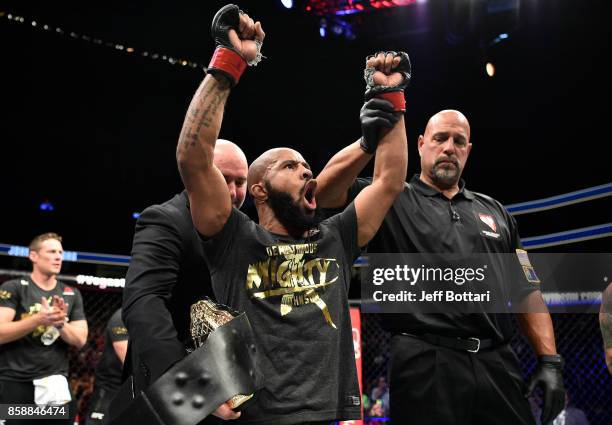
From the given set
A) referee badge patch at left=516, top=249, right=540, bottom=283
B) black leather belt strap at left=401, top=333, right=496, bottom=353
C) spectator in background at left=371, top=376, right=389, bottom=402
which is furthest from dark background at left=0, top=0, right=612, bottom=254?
black leather belt strap at left=401, top=333, right=496, bottom=353

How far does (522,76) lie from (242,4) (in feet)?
9.65

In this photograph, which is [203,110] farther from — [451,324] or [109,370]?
[109,370]

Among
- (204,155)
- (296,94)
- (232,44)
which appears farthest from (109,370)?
(296,94)

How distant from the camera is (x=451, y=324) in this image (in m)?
2.16

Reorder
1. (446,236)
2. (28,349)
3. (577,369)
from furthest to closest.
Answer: (577,369), (28,349), (446,236)

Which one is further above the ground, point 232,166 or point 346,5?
point 346,5

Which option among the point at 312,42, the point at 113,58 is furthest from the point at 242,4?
the point at 113,58

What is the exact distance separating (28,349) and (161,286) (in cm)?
233

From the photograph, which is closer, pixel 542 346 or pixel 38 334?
pixel 542 346

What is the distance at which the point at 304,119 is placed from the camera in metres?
8.06

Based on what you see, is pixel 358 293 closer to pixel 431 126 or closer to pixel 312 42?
pixel 312 42

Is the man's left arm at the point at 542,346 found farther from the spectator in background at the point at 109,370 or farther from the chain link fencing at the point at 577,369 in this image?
the spectator in background at the point at 109,370

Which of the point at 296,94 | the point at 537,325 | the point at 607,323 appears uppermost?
the point at 296,94

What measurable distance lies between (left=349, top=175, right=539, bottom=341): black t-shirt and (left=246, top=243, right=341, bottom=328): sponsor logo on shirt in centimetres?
58
